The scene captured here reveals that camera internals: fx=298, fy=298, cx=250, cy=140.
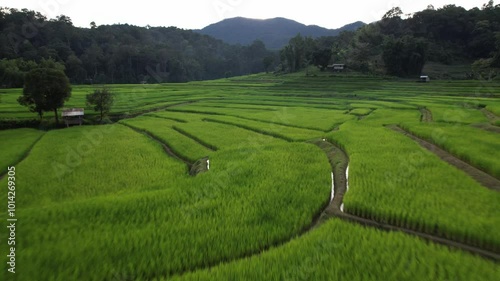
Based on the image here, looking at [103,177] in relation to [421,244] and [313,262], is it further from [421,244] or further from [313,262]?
[421,244]

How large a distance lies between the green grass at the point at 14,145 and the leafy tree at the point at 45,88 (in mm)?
2688

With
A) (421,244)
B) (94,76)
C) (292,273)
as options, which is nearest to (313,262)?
(292,273)

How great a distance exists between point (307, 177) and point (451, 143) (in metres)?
7.18

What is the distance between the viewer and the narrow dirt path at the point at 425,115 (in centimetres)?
2126

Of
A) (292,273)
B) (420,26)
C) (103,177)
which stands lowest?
(103,177)

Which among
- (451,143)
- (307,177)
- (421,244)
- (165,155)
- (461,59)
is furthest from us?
(461,59)

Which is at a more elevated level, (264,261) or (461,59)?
(461,59)

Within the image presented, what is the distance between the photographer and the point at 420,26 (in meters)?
73.3

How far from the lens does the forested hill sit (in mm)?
63438

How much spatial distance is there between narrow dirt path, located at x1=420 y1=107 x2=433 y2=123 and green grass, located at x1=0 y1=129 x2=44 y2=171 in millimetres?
24237

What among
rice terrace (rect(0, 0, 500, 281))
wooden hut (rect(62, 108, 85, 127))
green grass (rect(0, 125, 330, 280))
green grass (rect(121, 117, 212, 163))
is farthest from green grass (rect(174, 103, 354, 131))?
wooden hut (rect(62, 108, 85, 127))

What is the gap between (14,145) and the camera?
16719mm

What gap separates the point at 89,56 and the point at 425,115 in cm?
7828

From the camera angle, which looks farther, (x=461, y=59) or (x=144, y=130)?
(x=461, y=59)
